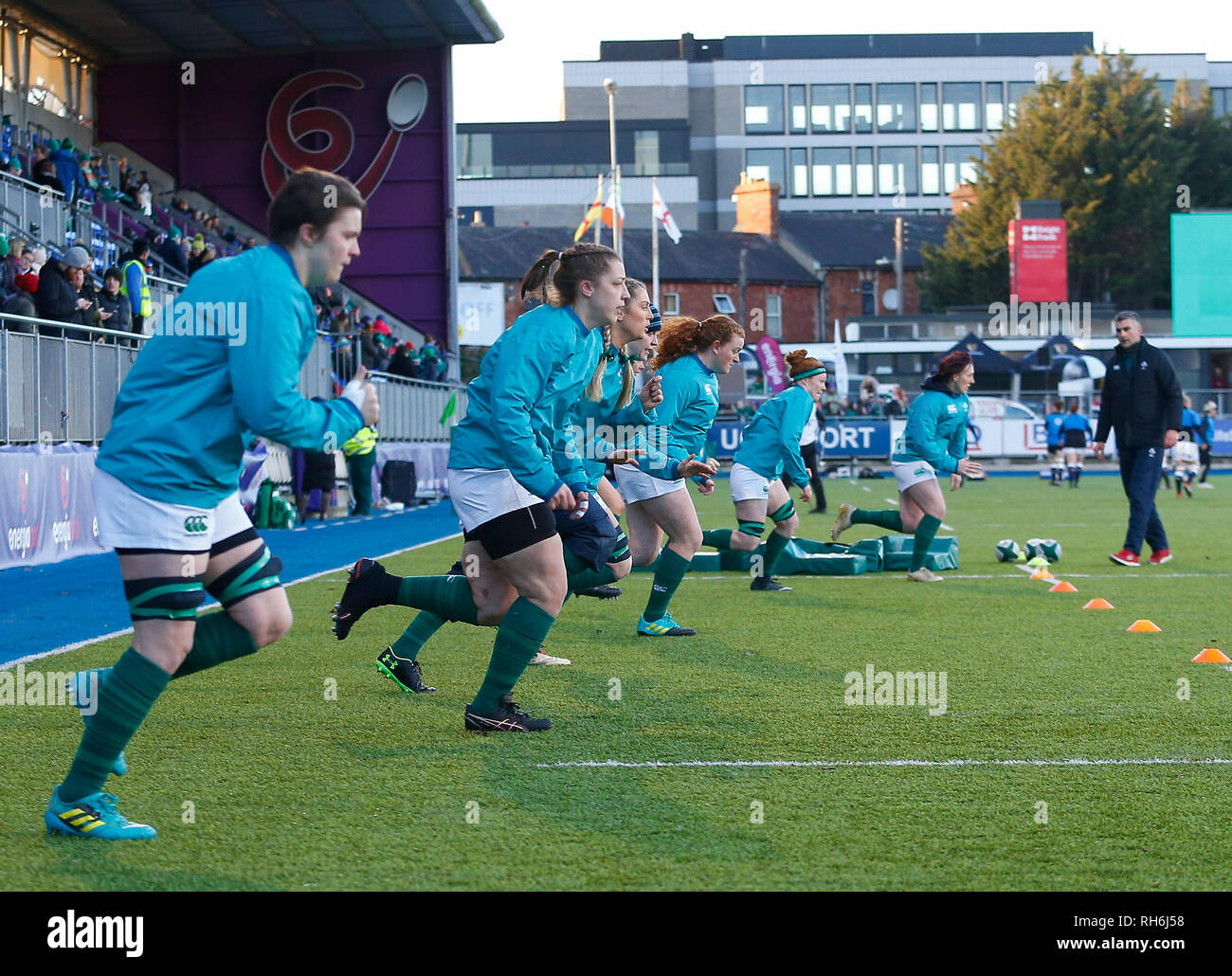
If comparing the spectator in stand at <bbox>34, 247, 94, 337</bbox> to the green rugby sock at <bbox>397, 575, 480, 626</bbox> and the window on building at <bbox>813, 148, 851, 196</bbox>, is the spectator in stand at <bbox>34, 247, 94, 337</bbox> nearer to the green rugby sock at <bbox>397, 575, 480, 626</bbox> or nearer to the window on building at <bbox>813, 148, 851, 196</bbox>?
the green rugby sock at <bbox>397, 575, 480, 626</bbox>

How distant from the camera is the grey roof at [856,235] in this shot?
70000 millimetres

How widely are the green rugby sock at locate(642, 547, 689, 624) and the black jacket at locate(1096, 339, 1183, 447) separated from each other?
591cm

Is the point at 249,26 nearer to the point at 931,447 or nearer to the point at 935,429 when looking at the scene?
the point at 935,429

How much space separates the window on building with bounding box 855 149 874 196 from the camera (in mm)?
84875

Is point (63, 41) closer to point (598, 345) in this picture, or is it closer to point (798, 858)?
point (598, 345)

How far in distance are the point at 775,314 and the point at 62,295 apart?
54876 mm

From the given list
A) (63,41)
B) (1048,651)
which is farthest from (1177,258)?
(1048,651)

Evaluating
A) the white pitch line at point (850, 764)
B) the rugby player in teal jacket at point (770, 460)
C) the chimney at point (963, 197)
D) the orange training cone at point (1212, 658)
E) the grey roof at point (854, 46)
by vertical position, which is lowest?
the white pitch line at point (850, 764)

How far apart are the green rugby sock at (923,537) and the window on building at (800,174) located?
7520 cm

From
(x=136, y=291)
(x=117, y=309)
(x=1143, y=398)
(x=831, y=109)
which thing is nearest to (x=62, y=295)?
(x=117, y=309)

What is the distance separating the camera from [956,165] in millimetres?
85688

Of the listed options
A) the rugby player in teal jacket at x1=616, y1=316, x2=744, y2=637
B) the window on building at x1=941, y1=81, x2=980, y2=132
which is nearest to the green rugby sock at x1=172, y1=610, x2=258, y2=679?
the rugby player in teal jacket at x1=616, y1=316, x2=744, y2=637

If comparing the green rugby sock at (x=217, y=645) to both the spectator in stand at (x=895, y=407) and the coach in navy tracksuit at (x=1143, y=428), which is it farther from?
the spectator in stand at (x=895, y=407)

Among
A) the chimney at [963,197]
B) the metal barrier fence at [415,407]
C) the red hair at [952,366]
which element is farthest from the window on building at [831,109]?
the red hair at [952,366]
